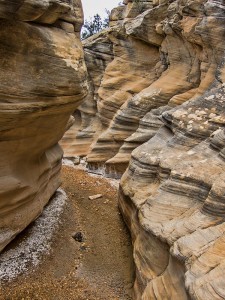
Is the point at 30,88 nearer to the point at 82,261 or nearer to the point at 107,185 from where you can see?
the point at 82,261

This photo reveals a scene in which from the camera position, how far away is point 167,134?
39.3 feet

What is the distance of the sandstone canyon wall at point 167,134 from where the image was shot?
267 inches

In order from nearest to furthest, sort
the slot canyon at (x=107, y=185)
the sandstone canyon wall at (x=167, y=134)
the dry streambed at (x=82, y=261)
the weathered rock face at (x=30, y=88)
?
the sandstone canyon wall at (x=167, y=134), the slot canyon at (x=107, y=185), the weathered rock face at (x=30, y=88), the dry streambed at (x=82, y=261)

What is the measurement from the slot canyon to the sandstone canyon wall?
4cm

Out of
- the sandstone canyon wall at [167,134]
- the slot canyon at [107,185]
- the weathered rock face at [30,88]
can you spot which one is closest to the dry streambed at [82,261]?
the slot canyon at [107,185]

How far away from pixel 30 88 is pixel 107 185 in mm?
9058

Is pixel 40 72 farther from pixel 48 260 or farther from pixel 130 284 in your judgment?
pixel 130 284

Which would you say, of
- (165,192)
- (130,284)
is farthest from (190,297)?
(130,284)

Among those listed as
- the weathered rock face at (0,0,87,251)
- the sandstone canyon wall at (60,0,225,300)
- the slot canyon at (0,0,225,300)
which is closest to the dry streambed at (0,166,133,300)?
the slot canyon at (0,0,225,300)

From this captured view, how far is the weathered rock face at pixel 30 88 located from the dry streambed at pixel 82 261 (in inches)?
45.9

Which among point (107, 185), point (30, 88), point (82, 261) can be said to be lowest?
point (107, 185)

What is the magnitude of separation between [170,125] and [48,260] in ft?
18.5

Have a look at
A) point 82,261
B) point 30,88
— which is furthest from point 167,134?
point 30,88

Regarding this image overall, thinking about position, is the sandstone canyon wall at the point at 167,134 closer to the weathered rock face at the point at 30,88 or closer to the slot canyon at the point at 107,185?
the slot canyon at the point at 107,185
